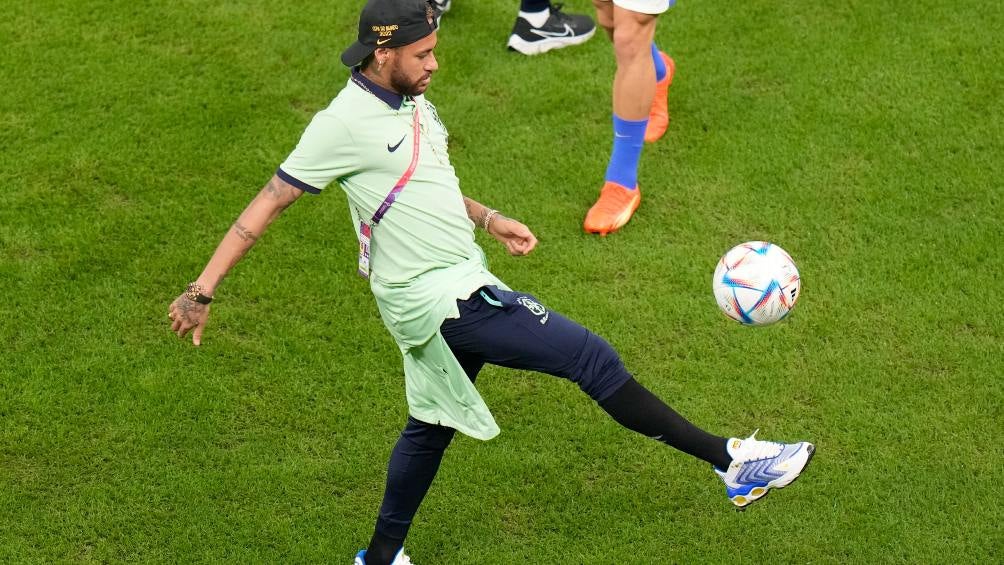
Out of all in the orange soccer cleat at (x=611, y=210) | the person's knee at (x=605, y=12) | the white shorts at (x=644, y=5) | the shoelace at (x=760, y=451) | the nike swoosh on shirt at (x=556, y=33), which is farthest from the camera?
the nike swoosh on shirt at (x=556, y=33)

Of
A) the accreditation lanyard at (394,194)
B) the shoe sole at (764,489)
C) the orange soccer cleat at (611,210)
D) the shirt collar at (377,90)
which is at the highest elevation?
the shirt collar at (377,90)

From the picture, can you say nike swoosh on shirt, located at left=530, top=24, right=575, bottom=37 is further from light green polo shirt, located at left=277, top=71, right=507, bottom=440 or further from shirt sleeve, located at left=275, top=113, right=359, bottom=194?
shirt sleeve, located at left=275, top=113, right=359, bottom=194

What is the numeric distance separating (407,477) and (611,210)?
2.48 m

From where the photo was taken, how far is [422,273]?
452cm

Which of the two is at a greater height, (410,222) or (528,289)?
(410,222)

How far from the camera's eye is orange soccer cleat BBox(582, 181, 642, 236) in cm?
682

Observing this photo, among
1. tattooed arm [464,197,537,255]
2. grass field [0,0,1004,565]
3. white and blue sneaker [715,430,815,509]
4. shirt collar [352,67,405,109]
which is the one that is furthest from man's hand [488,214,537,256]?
grass field [0,0,1004,565]

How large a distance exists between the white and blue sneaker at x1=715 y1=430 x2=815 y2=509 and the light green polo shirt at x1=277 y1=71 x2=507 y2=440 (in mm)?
981

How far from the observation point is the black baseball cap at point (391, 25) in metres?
4.26

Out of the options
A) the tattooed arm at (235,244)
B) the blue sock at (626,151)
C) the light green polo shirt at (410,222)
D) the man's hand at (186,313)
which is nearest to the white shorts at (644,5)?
the blue sock at (626,151)

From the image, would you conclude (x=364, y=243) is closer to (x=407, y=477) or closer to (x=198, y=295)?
(x=198, y=295)

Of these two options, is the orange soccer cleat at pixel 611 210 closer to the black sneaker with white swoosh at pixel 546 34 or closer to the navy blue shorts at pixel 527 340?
the black sneaker with white swoosh at pixel 546 34

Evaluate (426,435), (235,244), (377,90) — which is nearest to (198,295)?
(235,244)

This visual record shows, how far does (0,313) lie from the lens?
20.6ft
